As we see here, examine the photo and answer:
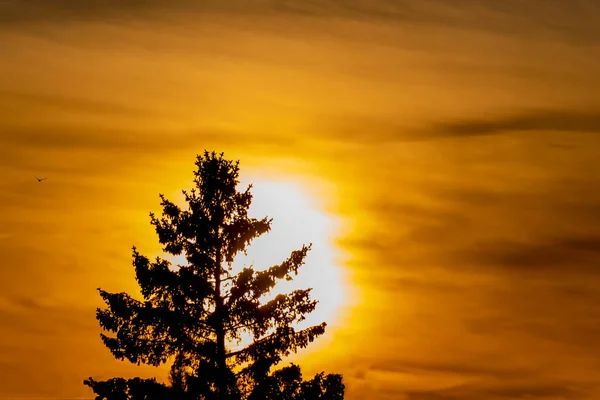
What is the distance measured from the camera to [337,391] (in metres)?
51.4

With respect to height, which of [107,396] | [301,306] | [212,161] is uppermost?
[212,161]

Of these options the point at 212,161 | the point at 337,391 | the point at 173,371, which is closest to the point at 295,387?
the point at 337,391

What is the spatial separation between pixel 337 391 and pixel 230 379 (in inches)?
185

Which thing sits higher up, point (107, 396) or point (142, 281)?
point (142, 281)

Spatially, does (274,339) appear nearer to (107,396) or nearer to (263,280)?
(263,280)

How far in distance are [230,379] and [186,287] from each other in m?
4.12

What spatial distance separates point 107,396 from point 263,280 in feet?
25.7

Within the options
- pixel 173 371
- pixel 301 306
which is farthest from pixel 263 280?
pixel 173 371

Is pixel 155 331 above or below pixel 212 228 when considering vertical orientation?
below

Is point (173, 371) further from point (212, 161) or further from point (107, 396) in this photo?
point (212, 161)

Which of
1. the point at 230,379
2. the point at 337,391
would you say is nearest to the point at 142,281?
the point at 230,379

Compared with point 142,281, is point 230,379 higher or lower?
lower

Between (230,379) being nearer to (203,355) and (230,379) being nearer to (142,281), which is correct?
(203,355)

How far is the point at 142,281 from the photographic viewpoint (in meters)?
51.3
